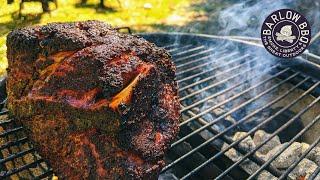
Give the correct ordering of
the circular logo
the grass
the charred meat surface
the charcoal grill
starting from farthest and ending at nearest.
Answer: the grass < the circular logo < the charcoal grill < the charred meat surface

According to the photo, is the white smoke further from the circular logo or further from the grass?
A: the circular logo

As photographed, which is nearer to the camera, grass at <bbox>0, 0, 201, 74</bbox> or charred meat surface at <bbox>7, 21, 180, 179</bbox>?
charred meat surface at <bbox>7, 21, 180, 179</bbox>

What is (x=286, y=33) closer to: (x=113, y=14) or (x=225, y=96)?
(x=225, y=96)

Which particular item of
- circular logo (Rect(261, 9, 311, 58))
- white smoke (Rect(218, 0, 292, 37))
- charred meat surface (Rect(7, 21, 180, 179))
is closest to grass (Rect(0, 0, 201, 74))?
white smoke (Rect(218, 0, 292, 37))

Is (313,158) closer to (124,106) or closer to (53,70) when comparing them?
(124,106)

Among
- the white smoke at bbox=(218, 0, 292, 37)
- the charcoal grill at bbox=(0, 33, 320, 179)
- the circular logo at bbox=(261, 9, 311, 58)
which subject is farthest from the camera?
the white smoke at bbox=(218, 0, 292, 37)

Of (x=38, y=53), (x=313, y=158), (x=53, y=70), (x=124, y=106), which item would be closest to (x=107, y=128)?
(x=124, y=106)

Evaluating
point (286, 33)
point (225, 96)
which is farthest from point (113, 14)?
point (286, 33)
